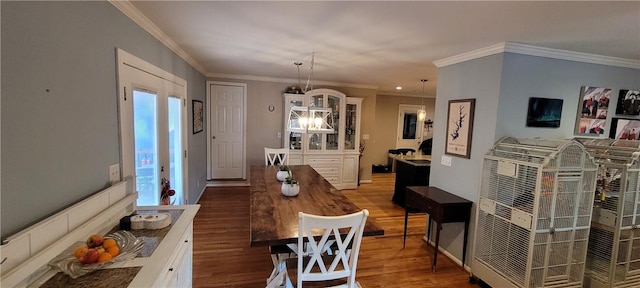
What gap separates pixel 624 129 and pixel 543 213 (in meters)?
2.06

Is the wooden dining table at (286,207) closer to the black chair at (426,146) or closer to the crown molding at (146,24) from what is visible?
the crown molding at (146,24)

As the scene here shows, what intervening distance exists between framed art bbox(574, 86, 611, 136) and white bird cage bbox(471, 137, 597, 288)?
3.14 feet

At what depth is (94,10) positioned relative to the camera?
59.3 inches

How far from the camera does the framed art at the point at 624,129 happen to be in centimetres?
296

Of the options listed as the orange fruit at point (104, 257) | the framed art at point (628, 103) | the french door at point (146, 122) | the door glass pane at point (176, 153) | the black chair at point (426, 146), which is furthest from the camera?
the black chair at point (426, 146)

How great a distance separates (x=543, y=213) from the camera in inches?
81.4

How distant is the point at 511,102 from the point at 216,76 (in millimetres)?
4657

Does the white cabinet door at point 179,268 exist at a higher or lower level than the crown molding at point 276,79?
lower

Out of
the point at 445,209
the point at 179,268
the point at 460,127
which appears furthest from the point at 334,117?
the point at 179,268

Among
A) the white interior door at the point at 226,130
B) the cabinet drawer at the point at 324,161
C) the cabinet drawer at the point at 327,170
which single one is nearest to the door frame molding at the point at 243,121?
the white interior door at the point at 226,130

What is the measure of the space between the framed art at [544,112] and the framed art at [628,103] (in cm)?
90

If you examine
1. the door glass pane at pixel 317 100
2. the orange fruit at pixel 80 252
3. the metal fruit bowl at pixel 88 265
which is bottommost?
the metal fruit bowl at pixel 88 265

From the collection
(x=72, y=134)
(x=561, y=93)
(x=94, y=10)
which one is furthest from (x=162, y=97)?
(x=561, y=93)

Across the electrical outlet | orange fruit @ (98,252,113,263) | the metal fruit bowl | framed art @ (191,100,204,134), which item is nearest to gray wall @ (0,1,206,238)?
the electrical outlet
